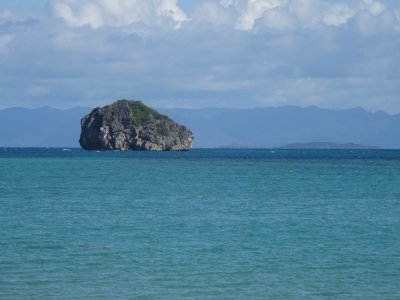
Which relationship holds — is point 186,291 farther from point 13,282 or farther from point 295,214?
point 295,214

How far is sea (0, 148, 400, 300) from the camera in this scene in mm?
31109

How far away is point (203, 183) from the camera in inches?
3526

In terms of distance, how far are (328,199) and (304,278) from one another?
36.6 meters

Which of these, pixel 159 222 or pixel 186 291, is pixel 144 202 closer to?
pixel 159 222

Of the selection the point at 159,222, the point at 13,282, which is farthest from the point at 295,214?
the point at 13,282

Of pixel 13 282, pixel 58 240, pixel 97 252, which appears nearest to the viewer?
pixel 13 282

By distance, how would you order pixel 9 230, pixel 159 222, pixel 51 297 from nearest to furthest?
pixel 51 297 → pixel 9 230 → pixel 159 222

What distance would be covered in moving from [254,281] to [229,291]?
200 centimetres

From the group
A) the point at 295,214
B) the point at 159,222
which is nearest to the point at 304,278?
the point at 159,222

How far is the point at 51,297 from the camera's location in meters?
29.4

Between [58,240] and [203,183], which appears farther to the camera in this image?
[203,183]

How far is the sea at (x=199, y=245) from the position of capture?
1225 inches

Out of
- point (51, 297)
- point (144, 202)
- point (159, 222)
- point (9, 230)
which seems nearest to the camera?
point (51, 297)

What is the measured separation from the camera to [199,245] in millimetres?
40938
